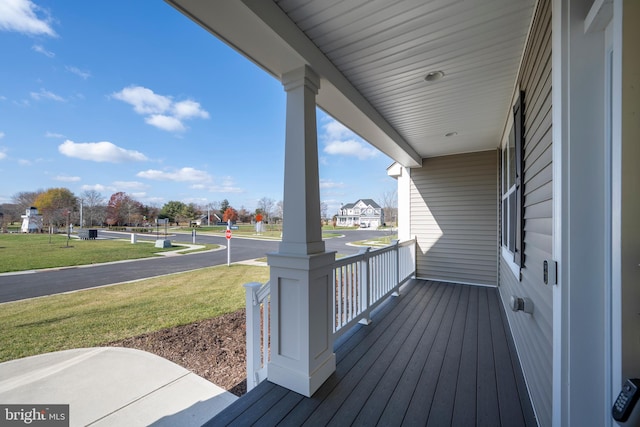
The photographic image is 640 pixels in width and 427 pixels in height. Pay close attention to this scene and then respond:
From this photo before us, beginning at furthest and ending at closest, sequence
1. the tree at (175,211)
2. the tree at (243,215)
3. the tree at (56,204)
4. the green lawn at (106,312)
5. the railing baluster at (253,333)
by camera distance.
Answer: the tree at (243,215)
the tree at (175,211)
the tree at (56,204)
the green lawn at (106,312)
the railing baluster at (253,333)

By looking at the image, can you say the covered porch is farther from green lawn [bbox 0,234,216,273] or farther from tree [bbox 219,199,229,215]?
tree [bbox 219,199,229,215]

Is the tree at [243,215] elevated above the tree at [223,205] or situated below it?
below

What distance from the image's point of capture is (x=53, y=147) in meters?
5.99

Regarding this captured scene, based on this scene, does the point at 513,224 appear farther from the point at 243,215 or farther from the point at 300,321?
the point at 243,215

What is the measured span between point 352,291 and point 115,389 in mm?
2746

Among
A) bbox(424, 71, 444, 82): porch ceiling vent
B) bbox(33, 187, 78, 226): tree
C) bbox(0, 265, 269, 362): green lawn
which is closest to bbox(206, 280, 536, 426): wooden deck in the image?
bbox(424, 71, 444, 82): porch ceiling vent

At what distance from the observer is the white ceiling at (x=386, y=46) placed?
62.2 inches

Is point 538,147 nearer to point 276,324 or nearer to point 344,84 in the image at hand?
point 344,84

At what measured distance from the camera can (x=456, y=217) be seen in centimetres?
493

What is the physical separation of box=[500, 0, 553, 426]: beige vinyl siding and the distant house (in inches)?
1064

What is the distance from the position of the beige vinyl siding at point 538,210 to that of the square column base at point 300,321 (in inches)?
55.2

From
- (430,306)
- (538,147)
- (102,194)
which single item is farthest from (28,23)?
(102,194)

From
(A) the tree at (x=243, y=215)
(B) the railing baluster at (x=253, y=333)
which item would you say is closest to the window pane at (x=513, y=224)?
(B) the railing baluster at (x=253, y=333)

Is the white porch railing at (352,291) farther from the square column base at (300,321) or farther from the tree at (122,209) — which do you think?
Answer: the tree at (122,209)
